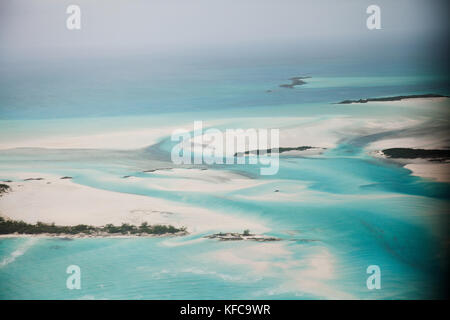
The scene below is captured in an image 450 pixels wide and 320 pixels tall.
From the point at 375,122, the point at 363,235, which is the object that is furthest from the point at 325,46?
the point at 363,235

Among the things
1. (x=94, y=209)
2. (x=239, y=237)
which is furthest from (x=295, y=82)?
(x=94, y=209)

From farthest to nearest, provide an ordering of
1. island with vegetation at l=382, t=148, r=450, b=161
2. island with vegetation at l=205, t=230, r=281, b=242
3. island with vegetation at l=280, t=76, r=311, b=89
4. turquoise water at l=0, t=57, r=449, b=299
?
1. island with vegetation at l=280, t=76, r=311, b=89
2. island with vegetation at l=382, t=148, r=450, b=161
3. island with vegetation at l=205, t=230, r=281, b=242
4. turquoise water at l=0, t=57, r=449, b=299

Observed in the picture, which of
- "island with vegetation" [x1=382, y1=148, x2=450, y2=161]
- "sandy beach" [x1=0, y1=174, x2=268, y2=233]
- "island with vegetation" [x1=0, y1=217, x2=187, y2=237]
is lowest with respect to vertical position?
"island with vegetation" [x1=0, y1=217, x2=187, y2=237]

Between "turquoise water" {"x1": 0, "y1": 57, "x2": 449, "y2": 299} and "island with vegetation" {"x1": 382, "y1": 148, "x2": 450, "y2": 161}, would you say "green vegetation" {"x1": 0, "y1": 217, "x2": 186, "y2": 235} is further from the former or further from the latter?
"island with vegetation" {"x1": 382, "y1": 148, "x2": 450, "y2": 161}

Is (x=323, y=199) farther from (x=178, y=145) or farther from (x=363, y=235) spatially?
(x=178, y=145)

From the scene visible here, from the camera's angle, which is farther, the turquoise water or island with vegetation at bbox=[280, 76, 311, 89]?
island with vegetation at bbox=[280, 76, 311, 89]

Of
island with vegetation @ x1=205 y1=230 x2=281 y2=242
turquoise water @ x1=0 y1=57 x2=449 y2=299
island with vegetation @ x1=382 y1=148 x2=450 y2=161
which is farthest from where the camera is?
island with vegetation @ x1=382 y1=148 x2=450 y2=161

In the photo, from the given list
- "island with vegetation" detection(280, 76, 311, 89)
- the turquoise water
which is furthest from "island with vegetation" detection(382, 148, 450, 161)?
"island with vegetation" detection(280, 76, 311, 89)

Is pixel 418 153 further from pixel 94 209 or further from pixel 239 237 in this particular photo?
pixel 94 209
